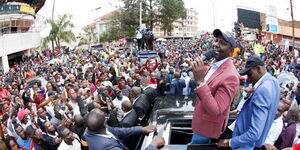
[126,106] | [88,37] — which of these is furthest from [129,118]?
[88,37]

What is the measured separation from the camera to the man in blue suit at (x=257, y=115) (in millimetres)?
1962

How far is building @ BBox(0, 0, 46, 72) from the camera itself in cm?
2234

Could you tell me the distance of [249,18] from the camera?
34875 mm

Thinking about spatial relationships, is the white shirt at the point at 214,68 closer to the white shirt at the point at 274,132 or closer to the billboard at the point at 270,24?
the white shirt at the point at 274,132

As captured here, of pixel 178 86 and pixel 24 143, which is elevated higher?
pixel 178 86

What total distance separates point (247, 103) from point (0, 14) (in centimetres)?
2984

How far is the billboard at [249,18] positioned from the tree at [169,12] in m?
11.8

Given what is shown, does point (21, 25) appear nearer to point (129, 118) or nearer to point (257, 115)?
point (129, 118)

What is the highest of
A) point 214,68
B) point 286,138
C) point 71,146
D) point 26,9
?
point 26,9

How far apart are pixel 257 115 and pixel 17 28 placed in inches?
1269

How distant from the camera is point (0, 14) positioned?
2686 cm

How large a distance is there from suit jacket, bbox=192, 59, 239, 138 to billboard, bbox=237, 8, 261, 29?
3487cm

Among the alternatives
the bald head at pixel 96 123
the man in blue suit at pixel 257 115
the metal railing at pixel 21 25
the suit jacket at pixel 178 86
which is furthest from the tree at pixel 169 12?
the man in blue suit at pixel 257 115

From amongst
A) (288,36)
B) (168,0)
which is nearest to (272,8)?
(288,36)
